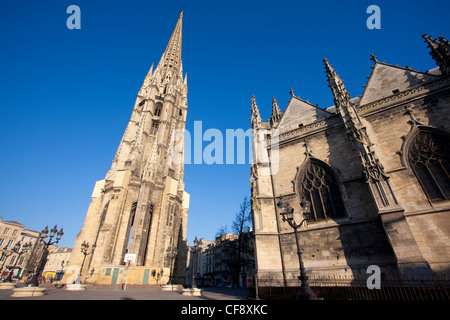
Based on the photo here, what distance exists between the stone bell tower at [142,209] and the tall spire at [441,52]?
23638 millimetres

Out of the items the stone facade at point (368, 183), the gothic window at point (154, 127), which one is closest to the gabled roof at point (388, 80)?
the stone facade at point (368, 183)

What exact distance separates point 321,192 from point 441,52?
34.2ft

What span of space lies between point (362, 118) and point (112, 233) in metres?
22.5

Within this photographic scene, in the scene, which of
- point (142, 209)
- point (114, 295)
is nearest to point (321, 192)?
point (114, 295)

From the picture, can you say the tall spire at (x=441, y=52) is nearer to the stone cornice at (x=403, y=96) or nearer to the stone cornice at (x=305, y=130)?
the stone cornice at (x=403, y=96)

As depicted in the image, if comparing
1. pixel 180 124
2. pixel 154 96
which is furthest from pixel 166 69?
pixel 180 124

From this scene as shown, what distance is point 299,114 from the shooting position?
1606 centimetres

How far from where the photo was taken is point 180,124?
31.7 meters

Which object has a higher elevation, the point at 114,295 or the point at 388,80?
the point at 388,80

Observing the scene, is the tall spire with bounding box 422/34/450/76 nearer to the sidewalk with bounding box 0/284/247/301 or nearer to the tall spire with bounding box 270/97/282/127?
the tall spire with bounding box 270/97/282/127

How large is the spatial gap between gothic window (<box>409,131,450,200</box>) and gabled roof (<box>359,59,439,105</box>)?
380 centimetres

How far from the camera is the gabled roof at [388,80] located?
12055 millimetres

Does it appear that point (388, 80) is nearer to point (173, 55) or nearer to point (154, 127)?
point (154, 127)
